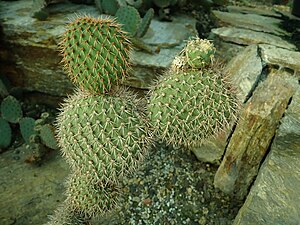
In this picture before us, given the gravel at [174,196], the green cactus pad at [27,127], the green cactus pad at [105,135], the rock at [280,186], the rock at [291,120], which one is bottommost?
the gravel at [174,196]

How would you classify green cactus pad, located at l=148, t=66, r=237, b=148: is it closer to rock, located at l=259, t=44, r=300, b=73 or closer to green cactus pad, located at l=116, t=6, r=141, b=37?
green cactus pad, located at l=116, t=6, r=141, b=37

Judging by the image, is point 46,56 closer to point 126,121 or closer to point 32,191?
point 32,191

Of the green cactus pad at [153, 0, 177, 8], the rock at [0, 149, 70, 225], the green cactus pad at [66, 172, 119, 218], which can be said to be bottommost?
the rock at [0, 149, 70, 225]

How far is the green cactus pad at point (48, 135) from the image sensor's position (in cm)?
247

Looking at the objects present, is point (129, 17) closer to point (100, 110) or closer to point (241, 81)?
point (241, 81)

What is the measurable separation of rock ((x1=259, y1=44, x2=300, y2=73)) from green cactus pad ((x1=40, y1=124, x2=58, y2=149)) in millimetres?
1410

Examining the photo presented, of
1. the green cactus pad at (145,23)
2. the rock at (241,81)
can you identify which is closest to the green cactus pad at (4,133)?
the green cactus pad at (145,23)

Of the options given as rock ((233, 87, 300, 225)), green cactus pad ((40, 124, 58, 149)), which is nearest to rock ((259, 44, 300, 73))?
rock ((233, 87, 300, 225))

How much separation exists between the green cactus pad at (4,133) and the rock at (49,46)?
430 millimetres

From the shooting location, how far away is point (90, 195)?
1.23 m

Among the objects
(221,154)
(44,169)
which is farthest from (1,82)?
(221,154)

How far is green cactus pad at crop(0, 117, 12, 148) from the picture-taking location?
2.76 m

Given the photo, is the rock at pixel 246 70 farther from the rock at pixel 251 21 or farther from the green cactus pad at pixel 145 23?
the green cactus pad at pixel 145 23

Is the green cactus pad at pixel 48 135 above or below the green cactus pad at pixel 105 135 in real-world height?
below
